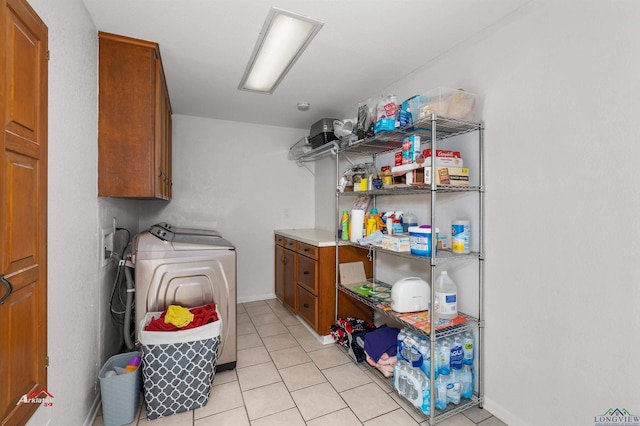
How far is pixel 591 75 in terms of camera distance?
50.4 inches

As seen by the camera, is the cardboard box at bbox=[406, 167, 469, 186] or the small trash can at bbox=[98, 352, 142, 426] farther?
the cardboard box at bbox=[406, 167, 469, 186]

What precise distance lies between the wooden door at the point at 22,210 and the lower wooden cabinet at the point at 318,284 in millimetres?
1801

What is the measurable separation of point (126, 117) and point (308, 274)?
1.87 metres

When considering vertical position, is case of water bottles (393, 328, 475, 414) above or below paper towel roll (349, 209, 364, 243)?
below

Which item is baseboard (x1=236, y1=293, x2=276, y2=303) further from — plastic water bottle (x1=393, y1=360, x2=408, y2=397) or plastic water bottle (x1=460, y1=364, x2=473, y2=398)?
plastic water bottle (x1=460, y1=364, x2=473, y2=398)

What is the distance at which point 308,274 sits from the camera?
2.74 metres

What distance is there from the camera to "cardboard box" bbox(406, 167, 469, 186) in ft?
5.53

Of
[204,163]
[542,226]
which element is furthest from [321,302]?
[204,163]

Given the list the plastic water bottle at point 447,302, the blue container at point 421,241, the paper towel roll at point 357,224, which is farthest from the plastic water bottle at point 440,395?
the paper towel roll at point 357,224

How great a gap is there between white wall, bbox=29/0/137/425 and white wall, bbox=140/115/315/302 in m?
1.61

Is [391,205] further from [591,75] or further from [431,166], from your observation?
[591,75]

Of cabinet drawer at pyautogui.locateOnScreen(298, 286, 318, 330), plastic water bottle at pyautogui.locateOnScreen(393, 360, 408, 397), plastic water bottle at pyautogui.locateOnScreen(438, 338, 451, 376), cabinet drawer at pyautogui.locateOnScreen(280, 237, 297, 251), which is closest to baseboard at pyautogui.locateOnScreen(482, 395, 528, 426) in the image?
plastic water bottle at pyautogui.locateOnScreen(438, 338, 451, 376)

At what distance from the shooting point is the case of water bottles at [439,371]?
168cm

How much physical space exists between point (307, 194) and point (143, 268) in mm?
2386
